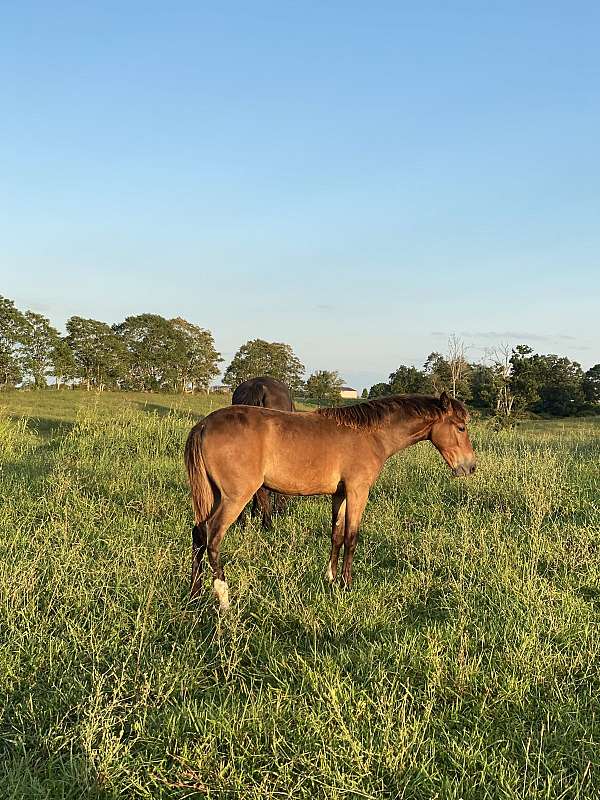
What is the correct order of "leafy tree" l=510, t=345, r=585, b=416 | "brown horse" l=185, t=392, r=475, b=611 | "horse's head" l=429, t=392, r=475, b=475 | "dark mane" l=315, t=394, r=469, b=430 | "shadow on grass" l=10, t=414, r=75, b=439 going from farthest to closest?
"leafy tree" l=510, t=345, r=585, b=416 < "shadow on grass" l=10, t=414, r=75, b=439 < "horse's head" l=429, t=392, r=475, b=475 < "dark mane" l=315, t=394, r=469, b=430 < "brown horse" l=185, t=392, r=475, b=611

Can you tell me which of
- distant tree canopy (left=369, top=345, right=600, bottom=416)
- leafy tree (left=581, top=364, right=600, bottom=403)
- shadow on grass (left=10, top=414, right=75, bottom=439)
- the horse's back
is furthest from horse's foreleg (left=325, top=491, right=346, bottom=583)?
leafy tree (left=581, top=364, right=600, bottom=403)

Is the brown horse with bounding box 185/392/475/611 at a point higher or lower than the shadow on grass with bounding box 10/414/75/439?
higher

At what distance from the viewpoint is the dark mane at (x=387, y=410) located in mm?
4867

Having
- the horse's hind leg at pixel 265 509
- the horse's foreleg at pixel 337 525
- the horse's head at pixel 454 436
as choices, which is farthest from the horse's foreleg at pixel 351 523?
the horse's hind leg at pixel 265 509

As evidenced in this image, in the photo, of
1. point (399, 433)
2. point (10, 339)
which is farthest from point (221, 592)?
point (10, 339)

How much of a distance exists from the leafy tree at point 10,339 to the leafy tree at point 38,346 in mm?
496

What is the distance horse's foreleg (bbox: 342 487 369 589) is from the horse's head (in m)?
1.05

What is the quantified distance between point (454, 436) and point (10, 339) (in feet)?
158

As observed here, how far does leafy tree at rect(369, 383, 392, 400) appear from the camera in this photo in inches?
1875

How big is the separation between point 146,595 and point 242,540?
1.62 m

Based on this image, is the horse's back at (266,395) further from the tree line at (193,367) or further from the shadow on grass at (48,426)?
the tree line at (193,367)

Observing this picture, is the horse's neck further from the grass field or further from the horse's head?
the grass field

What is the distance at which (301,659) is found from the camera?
2.92 metres

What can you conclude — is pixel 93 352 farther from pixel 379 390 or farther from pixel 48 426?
pixel 48 426
